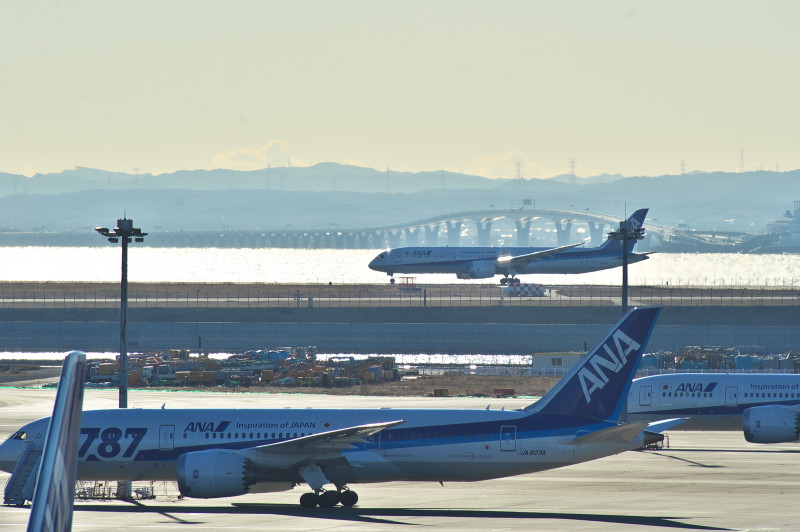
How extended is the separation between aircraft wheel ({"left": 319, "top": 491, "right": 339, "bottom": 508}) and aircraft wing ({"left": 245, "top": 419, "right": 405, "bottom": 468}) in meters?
1.56

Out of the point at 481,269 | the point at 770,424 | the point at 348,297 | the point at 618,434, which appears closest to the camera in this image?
the point at 618,434

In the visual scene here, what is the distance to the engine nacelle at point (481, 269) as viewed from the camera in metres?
165

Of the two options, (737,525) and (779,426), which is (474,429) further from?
(779,426)

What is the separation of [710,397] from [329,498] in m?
24.9

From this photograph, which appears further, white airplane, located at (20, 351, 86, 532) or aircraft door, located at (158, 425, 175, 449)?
aircraft door, located at (158, 425, 175, 449)

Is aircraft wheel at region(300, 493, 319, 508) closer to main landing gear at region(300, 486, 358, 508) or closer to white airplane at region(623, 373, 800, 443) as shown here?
main landing gear at region(300, 486, 358, 508)

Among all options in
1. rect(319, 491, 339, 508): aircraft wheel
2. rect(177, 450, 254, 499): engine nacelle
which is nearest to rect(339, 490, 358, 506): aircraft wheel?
rect(319, 491, 339, 508): aircraft wheel

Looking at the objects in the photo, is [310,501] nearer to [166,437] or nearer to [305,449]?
[305,449]

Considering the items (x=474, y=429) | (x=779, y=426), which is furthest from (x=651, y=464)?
(x=474, y=429)

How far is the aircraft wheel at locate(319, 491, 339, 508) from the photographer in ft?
123

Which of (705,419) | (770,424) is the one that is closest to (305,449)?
(770,424)

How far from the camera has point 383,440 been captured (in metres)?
36.9

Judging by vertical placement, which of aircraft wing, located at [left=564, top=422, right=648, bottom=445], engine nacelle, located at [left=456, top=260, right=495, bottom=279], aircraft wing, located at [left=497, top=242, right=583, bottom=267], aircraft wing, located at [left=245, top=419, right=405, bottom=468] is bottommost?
aircraft wing, located at [left=245, top=419, right=405, bottom=468]

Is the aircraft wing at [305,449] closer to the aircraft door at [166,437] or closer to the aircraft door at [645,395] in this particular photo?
the aircraft door at [166,437]
